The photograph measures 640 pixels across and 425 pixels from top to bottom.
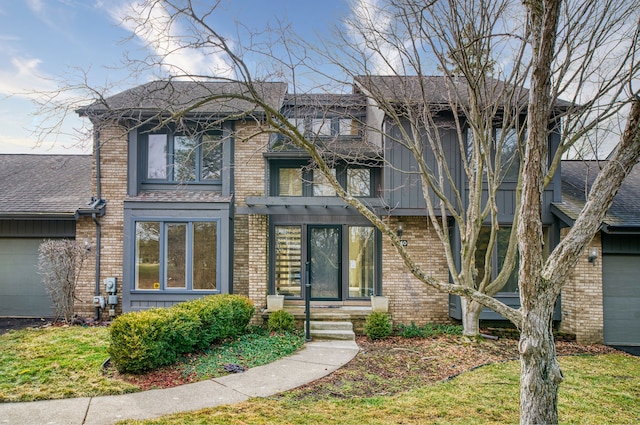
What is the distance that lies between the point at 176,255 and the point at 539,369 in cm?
820

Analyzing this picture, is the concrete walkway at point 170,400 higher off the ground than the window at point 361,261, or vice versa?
the window at point 361,261

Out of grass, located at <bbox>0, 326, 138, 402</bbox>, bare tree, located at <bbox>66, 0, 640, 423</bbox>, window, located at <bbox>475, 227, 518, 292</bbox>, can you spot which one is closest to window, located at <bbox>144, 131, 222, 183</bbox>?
bare tree, located at <bbox>66, 0, 640, 423</bbox>

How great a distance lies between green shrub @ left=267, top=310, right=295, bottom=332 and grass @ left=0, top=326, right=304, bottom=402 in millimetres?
239

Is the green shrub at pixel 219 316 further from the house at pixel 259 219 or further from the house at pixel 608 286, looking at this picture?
the house at pixel 608 286

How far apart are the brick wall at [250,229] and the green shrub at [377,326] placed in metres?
2.60

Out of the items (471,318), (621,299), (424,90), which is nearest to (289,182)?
(424,90)

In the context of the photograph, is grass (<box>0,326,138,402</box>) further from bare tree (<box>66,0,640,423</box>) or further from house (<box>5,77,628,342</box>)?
bare tree (<box>66,0,640,423</box>)

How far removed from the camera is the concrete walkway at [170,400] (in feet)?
14.8

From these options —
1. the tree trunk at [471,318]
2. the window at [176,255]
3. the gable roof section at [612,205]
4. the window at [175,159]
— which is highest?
the window at [175,159]

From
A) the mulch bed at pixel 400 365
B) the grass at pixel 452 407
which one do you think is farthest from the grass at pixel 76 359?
the grass at pixel 452 407

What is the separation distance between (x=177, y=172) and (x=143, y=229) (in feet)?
5.66

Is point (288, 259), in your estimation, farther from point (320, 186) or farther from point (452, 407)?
point (452, 407)

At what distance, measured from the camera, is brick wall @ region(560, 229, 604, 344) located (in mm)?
8953

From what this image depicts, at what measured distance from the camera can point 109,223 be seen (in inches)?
400
